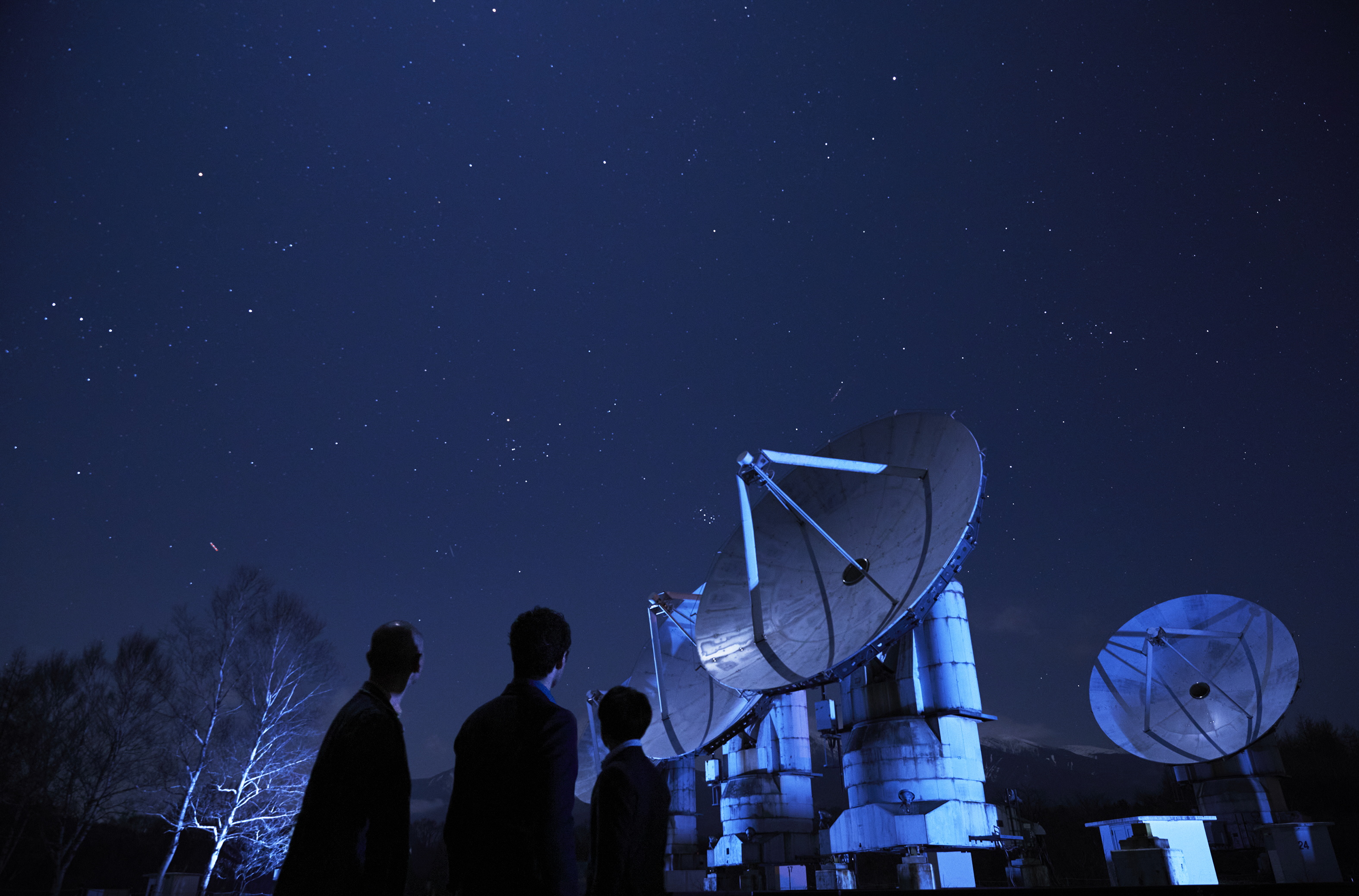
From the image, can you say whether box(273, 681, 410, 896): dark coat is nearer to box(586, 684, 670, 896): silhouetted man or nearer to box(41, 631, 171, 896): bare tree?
box(586, 684, 670, 896): silhouetted man

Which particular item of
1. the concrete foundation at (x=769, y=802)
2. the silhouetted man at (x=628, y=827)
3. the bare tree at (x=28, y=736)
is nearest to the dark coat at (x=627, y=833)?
the silhouetted man at (x=628, y=827)

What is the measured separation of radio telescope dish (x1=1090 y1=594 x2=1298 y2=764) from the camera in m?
26.2

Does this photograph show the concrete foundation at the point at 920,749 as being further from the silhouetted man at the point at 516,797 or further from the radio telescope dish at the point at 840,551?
the silhouetted man at the point at 516,797

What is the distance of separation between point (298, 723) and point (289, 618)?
3597 mm

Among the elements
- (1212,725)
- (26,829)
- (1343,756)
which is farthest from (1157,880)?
(1343,756)

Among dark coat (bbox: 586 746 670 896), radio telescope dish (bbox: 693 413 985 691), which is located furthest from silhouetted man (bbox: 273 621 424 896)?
radio telescope dish (bbox: 693 413 985 691)

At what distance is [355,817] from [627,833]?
1115 mm

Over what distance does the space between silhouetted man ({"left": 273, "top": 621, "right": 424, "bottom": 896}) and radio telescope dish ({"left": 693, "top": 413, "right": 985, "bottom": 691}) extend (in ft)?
46.7

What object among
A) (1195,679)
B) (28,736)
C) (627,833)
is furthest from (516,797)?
(28,736)

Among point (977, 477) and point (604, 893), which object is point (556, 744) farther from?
point (977, 477)

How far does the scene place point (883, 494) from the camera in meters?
20.2

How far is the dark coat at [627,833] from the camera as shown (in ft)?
10.5

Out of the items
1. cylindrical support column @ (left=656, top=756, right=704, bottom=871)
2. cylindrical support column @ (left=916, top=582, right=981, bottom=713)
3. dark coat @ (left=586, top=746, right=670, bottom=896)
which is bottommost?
dark coat @ (left=586, top=746, right=670, bottom=896)

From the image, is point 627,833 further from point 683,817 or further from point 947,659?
point 683,817
